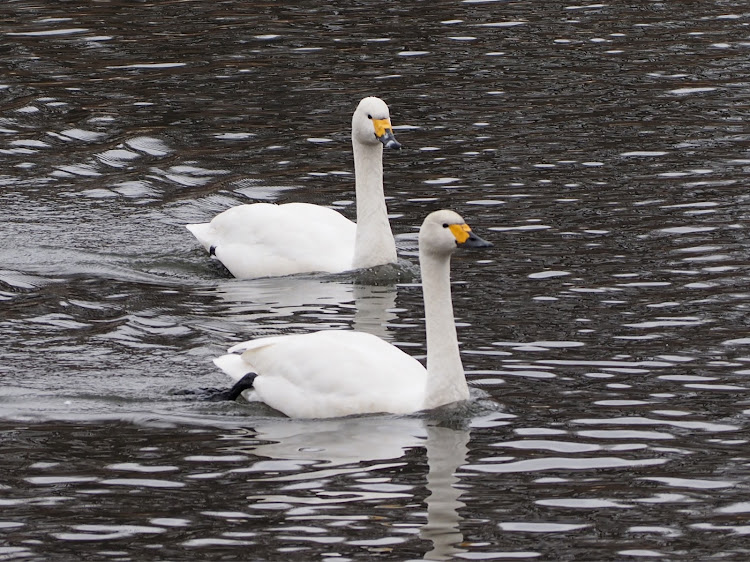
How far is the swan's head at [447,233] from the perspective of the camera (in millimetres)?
10906

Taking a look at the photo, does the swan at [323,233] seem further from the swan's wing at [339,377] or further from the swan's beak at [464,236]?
the swan's beak at [464,236]

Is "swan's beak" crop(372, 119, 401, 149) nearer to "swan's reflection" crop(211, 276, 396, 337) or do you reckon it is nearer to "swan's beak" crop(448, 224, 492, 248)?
"swan's reflection" crop(211, 276, 396, 337)

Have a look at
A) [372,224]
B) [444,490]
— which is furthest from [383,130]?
[444,490]

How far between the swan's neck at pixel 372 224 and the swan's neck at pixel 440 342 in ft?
12.0

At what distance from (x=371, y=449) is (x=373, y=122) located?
17.9 ft

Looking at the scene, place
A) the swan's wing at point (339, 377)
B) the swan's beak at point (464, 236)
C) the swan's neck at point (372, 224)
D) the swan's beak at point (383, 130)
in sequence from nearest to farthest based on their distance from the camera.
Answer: the swan's beak at point (464, 236) < the swan's wing at point (339, 377) < the swan's neck at point (372, 224) < the swan's beak at point (383, 130)

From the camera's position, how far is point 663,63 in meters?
21.8

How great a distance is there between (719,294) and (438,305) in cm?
315

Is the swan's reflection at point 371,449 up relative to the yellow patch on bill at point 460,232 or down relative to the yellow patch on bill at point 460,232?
down

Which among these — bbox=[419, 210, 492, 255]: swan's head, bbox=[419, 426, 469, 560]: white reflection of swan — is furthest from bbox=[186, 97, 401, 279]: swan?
bbox=[419, 426, 469, 560]: white reflection of swan

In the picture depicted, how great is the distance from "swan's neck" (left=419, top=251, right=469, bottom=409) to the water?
0.15 m

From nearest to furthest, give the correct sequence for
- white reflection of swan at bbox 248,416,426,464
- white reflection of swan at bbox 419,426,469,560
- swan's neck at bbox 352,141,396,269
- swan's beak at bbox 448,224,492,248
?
white reflection of swan at bbox 419,426,469,560
white reflection of swan at bbox 248,416,426,464
swan's beak at bbox 448,224,492,248
swan's neck at bbox 352,141,396,269

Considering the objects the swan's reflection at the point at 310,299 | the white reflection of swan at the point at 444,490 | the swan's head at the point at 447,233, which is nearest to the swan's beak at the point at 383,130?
the swan's reflection at the point at 310,299

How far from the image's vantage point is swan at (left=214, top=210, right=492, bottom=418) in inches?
431
